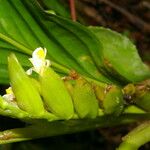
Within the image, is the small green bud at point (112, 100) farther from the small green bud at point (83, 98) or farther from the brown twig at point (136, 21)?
the brown twig at point (136, 21)

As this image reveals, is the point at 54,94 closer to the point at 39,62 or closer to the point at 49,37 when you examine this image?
the point at 39,62

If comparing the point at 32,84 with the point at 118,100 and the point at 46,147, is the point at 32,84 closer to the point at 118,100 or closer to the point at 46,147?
the point at 118,100

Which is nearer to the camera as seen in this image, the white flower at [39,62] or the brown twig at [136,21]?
the white flower at [39,62]

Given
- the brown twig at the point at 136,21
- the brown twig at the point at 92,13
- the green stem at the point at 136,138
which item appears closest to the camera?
the green stem at the point at 136,138

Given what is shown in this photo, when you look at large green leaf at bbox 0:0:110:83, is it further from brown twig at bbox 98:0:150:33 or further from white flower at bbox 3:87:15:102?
brown twig at bbox 98:0:150:33

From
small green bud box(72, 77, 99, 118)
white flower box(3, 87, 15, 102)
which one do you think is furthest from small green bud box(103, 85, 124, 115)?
white flower box(3, 87, 15, 102)

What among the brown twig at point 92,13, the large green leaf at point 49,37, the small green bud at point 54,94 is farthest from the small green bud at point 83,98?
the brown twig at point 92,13

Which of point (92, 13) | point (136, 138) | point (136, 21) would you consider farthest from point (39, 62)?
point (136, 21)

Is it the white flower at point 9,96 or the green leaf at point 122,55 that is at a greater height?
the green leaf at point 122,55
